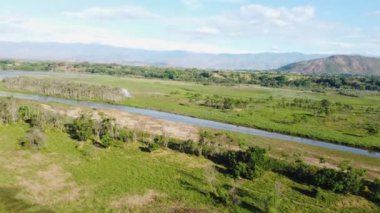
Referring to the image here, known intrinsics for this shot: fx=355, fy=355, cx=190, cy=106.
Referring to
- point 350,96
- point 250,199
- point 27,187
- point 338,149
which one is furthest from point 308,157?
point 350,96

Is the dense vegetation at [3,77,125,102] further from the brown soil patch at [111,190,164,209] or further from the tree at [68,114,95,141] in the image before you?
the brown soil patch at [111,190,164,209]

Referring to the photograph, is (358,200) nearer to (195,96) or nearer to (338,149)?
(338,149)

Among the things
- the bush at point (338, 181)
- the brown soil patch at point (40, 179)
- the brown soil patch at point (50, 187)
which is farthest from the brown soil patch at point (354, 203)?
the brown soil patch at point (50, 187)

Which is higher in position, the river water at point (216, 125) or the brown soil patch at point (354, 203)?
the river water at point (216, 125)

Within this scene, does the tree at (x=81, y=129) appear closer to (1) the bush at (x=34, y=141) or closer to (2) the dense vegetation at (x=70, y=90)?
(1) the bush at (x=34, y=141)

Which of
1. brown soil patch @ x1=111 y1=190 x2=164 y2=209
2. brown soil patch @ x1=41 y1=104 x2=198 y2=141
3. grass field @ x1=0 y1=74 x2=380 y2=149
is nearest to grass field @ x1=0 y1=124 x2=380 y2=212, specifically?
brown soil patch @ x1=111 y1=190 x2=164 y2=209

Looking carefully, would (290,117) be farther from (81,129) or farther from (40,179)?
(40,179)
